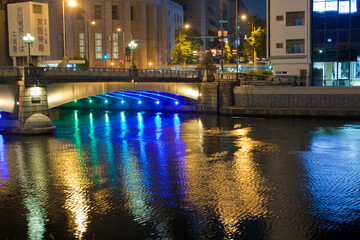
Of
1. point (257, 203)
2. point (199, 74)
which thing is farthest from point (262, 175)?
point (199, 74)

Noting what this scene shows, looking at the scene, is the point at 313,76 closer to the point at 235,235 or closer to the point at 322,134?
the point at 322,134

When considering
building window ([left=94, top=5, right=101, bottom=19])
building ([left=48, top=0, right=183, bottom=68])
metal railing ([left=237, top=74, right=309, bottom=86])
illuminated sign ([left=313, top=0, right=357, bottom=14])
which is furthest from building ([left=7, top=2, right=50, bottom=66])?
building window ([left=94, top=5, right=101, bottom=19])

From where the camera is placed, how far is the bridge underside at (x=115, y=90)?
42.9m

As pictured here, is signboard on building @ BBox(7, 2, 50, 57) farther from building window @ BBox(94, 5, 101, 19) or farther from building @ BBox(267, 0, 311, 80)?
building window @ BBox(94, 5, 101, 19)

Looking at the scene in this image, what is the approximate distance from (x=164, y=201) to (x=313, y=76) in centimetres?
3924

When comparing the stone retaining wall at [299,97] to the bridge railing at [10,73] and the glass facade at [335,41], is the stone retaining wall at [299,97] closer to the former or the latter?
the glass facade at [335,41]

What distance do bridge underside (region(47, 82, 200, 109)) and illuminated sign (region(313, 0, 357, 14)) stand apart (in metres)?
16.3

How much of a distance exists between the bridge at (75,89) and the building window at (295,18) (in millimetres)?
10125

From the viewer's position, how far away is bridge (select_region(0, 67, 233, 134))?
39.3 m

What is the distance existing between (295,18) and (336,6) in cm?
464

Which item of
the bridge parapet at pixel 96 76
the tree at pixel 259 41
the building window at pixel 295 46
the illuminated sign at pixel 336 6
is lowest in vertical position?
the bridge parapet at pixel 96 76

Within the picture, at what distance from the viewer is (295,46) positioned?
55906 millimetres

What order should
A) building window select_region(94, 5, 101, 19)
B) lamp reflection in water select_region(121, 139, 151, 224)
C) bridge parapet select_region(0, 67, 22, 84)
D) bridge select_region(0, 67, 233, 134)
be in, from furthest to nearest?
building window select_region(94, 5, 101, 19)
bridge select_region(0, 67, 233, 134)
bridge parapet select_region(0, 67, 22, 84)
lamp reflection in water select_region(121, 139, 151, 224)

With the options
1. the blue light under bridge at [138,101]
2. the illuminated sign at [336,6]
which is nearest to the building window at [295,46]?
the illuminated sign at [336,6]
